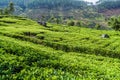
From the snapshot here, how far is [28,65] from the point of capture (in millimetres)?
37312

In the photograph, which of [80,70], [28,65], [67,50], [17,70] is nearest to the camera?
[17,70]

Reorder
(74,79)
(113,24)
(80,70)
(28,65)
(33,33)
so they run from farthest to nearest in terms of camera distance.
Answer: (113,24) → (33,33) → (80,70) → (28,65) → (74,79)

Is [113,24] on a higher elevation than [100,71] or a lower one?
lower

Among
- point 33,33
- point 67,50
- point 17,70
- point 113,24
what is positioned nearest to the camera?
point 17,70

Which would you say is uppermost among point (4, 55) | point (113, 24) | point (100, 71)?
point (4, 55)

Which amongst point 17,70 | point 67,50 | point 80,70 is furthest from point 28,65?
point 67,50

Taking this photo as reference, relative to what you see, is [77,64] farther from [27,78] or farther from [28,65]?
[27,78]

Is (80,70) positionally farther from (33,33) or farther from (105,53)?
(33,33)

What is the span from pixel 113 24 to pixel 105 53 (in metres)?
83.4

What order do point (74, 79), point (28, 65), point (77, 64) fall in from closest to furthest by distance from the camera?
point (74, 79) < point (28, 65) < point (77, 64)

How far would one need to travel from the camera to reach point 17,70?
114ft

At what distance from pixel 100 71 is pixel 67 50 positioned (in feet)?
93.8

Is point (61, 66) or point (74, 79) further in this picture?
point (61, 66)

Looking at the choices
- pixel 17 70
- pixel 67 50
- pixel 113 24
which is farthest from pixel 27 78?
→ pixel 113 24
